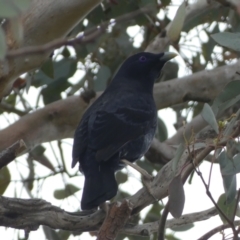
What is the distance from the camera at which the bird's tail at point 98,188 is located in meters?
3.39

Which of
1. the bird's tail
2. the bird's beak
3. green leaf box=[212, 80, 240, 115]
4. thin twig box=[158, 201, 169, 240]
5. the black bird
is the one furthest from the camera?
the bird's beak

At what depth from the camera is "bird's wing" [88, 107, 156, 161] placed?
3.84 meters

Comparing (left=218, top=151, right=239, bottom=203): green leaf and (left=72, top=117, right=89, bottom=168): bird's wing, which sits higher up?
(left=72, top=117, right=89, bottom=168): bird's wing

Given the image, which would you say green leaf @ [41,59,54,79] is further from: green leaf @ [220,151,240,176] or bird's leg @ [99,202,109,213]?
green leaf @ [220,151,240,176]

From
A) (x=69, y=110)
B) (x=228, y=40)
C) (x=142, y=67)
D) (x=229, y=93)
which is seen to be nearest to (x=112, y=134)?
(x=69, y=110)

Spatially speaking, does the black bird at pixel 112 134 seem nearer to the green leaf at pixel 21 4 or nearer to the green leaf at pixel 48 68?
the green leaf at pixel 48 68

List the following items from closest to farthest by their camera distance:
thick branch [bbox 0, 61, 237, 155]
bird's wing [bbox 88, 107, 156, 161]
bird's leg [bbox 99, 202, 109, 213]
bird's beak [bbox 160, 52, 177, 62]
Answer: bird's leg [bbox 99, 202, 109, 213] → bird's wing [bbox 88, 107, 156, 161] → thick branch [bbox 0, 61, 237, 155] → bird's beak [bbox 160, 52, 177, 62]

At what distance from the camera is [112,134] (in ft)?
12.9

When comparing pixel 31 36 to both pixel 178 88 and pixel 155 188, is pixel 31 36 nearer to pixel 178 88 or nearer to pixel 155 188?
pixel 155 188

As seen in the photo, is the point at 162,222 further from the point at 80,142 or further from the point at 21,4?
the point at 80,142

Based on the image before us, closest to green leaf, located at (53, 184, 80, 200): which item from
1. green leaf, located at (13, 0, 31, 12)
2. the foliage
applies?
the foliage

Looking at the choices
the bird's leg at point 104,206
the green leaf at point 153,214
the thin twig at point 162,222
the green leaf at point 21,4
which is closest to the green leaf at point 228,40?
the thin twig at point 162,222

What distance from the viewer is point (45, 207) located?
303 centimetres

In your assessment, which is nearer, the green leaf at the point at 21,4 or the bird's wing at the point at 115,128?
the green leaf at the point at 21,4
